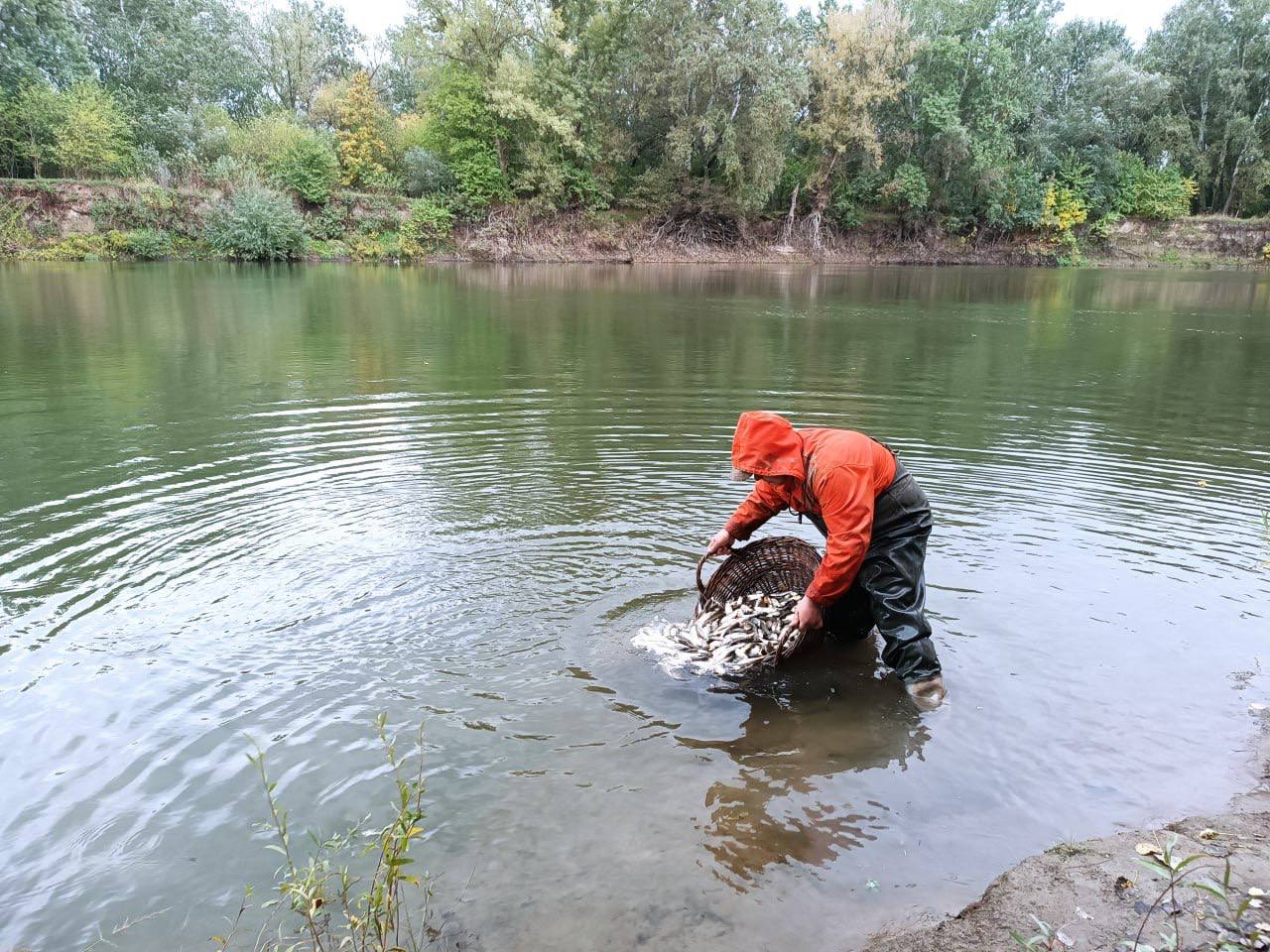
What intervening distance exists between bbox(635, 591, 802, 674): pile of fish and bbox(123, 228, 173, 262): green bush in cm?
4616

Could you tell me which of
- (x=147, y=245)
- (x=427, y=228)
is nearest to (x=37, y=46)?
(x=147, y=245)

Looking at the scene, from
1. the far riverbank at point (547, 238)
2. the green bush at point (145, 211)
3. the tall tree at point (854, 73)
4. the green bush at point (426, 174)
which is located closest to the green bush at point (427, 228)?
the far riverbank at point (547, 238)

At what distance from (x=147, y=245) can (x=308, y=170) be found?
393 inches

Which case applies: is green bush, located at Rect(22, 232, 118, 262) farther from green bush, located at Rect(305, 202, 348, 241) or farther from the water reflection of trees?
the water reflection of trees

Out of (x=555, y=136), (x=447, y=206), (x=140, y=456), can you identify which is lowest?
(x=140, y=456)

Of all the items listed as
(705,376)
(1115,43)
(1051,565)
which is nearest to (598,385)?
(705,376)

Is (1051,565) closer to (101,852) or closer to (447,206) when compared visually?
(101,852)

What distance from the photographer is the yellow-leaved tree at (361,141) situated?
168 ft

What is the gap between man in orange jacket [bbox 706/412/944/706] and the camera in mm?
4730

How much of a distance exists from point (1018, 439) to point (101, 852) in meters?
11.1

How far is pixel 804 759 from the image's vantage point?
4621mm

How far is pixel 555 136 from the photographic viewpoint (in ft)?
164

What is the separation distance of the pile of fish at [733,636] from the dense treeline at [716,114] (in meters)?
44.9

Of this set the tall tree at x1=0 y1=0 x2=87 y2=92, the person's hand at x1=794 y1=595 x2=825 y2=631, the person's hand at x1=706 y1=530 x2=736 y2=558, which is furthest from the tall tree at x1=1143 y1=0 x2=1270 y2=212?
the tall tree at x1=0 y1=0 x2=87 y2=92
